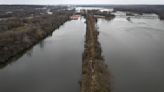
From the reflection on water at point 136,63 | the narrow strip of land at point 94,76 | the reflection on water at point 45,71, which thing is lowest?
the reflection on water at point 45,71

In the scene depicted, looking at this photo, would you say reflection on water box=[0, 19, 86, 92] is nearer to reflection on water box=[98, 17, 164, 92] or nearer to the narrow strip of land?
the narrow strip of land

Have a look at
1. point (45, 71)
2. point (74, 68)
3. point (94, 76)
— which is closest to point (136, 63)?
point (74, 68)

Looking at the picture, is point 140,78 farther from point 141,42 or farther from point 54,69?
point 141,42

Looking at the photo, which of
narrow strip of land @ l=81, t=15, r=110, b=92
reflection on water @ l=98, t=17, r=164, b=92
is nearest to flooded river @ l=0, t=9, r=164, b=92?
reflection on water @ l=98, t=17, r=164, b=92

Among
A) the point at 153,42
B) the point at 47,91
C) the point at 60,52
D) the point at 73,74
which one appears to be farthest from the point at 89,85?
the point at 153,42

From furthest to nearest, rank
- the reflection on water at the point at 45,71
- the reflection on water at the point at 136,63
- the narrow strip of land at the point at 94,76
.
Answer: the reflection on water at the point at 45,71
the reflection on water at the point at 136,63
the narrow strip of land at the point at 94,76

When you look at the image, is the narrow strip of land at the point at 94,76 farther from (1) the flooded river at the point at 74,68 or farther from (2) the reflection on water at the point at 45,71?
(2) the reflection on water at the point at 45,71

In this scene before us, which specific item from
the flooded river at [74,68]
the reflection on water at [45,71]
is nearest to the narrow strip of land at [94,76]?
the flooded river at [74,68]

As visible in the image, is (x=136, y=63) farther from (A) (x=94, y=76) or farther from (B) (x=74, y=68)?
(A) (x=94, y=76)
